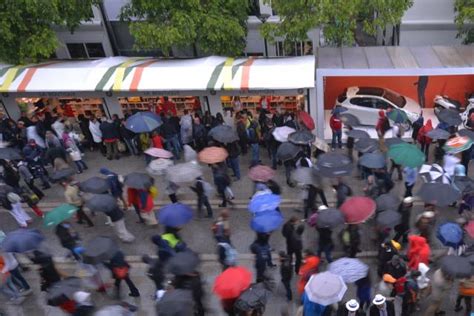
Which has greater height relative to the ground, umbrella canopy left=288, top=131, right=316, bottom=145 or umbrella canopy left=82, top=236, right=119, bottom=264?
umbrella canopy left=82, top=236, right=119, bottom=264

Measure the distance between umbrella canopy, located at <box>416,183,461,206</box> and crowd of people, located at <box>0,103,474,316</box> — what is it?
17cm

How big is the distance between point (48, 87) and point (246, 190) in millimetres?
7080

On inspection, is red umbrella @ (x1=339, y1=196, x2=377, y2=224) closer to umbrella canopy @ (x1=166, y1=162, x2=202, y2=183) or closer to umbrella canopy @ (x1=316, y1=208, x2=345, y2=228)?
umbrella canopy @ (x1=316, y1=208, x2=345, y2=228)

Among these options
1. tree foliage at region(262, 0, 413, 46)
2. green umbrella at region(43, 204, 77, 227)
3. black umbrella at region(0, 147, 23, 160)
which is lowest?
green umbrella at region(43, 204, 77, 227)

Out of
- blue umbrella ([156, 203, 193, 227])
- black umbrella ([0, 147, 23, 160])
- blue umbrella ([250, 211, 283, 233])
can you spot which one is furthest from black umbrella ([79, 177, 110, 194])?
blue umbrella ([250, 211, 283, 233])

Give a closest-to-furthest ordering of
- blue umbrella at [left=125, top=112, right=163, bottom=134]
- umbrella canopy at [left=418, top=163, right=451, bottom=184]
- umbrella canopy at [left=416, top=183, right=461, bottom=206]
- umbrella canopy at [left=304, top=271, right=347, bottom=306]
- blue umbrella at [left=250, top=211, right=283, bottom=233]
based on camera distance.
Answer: umbrella canopy at [left=304, top=271, right=347, bottom=306] → blue umbrella at [left=250, top=211, right=283, bottom=233] → umbrella canopy at [left=416, top=183, right=461, bottom=206] → umbrella canopy at [left=418, top=163, right=451, bottom=184] → blue umbrella at [left=125, top=112, right=163, bottom=134]

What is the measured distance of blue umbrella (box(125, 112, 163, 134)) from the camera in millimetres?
12555

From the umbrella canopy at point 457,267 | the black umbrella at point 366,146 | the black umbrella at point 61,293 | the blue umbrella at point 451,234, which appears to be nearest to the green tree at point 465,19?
the black umbrella at point 366,146

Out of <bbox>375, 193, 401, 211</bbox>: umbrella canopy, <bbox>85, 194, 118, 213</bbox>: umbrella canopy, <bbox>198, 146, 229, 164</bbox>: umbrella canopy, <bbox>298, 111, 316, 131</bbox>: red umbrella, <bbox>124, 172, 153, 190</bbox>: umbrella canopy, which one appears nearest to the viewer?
<bbox>375, 193, 401, 211</bbox>: umbrella canopy

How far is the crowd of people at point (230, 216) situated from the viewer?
786 cm

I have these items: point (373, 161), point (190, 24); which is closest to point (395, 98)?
point (373, 161)

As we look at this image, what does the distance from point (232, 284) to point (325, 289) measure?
58.7 inches

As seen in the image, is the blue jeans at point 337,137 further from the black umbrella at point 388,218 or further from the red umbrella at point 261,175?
the black umbrella at point 388,218

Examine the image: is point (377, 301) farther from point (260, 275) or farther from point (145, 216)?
point (145, 216)
